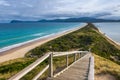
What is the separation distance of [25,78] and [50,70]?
2.95 meters

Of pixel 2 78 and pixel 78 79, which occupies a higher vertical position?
pixel 78 79

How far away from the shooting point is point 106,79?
1135 centimetres

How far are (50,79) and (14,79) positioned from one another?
3.63 meters

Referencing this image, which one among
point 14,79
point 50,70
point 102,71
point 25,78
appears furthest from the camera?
point 102,71

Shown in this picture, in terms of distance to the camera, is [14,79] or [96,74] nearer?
[14,79]

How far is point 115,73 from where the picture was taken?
500 inches

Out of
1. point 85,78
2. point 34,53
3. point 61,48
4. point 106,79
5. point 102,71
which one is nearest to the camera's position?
point 85,78

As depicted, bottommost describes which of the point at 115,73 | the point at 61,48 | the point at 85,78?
the point at 61,48

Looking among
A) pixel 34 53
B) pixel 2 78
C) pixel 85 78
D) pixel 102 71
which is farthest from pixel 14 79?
pixel 34 53

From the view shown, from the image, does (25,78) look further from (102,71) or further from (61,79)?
(102,71)

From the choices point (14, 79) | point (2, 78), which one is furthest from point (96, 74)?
point (14, 79)

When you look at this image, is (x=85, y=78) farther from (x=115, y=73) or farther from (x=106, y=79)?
(x=115, y=73)

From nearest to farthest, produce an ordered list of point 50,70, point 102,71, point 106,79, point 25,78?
point 50,70
point 25,78
point 106,79
point 102,71

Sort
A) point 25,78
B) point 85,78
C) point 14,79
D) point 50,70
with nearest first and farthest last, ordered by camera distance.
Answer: point 14,79, point 50,70, point 85,78, point 25,78
